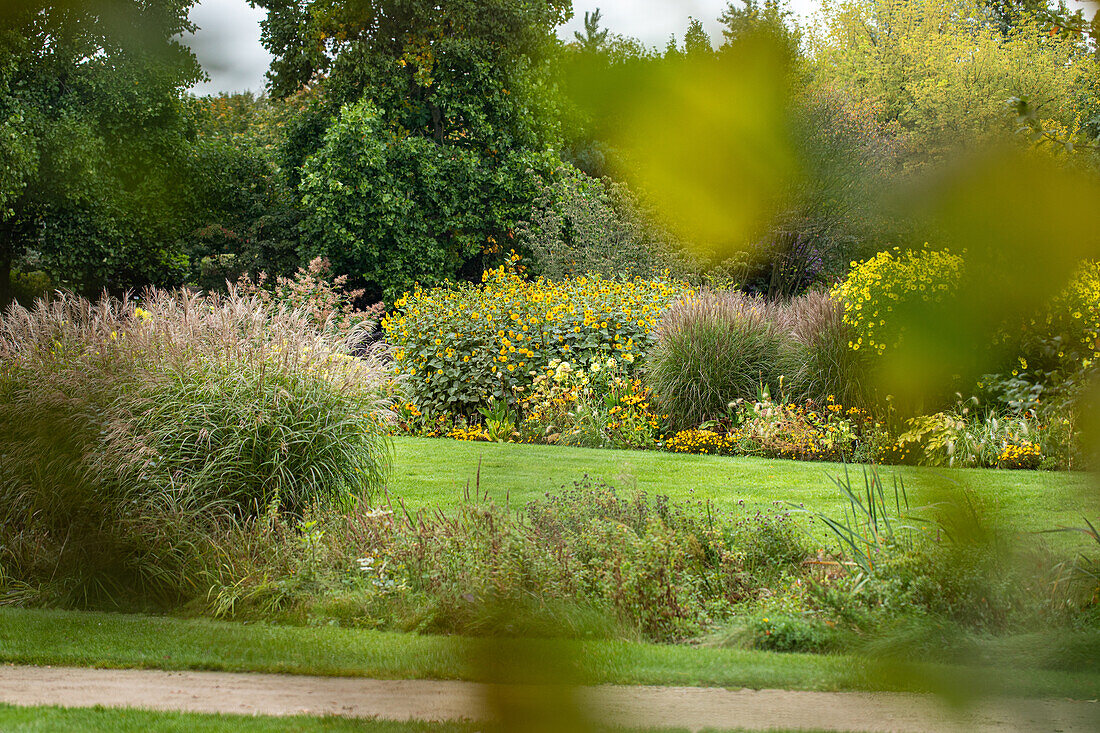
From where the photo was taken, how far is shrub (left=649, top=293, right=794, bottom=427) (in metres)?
9.74

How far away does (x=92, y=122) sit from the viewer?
659 millimetres

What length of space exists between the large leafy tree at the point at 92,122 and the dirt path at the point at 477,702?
39 cm

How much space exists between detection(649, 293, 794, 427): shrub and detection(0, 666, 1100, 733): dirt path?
6304 mm

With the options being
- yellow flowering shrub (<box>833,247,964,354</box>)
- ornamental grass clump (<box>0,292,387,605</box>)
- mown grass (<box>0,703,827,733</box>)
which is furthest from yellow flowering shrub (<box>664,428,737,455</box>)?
yellow flowering shrub (<box>833,247,964,354</box>)

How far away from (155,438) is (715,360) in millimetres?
6111

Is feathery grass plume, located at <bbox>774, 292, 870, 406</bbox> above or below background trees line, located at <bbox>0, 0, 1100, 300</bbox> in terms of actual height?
below

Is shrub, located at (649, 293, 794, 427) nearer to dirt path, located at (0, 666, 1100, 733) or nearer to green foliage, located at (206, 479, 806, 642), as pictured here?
green foliage, located at (206, 479, 806, 642)

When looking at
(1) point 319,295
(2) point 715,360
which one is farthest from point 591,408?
(1) point 319,295

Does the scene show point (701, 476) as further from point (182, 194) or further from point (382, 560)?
point (182, 194)

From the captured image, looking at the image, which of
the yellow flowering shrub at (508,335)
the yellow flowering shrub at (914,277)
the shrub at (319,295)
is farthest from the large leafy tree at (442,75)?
the shrub at (319,295)

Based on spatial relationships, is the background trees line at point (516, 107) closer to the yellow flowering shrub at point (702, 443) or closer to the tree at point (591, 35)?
the tree at point (591, 35)

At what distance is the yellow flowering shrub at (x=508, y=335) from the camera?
10414 millimetres

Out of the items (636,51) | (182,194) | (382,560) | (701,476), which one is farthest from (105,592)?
(636,51)

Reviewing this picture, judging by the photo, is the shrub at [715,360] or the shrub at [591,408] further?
the shrub at [715,360]
